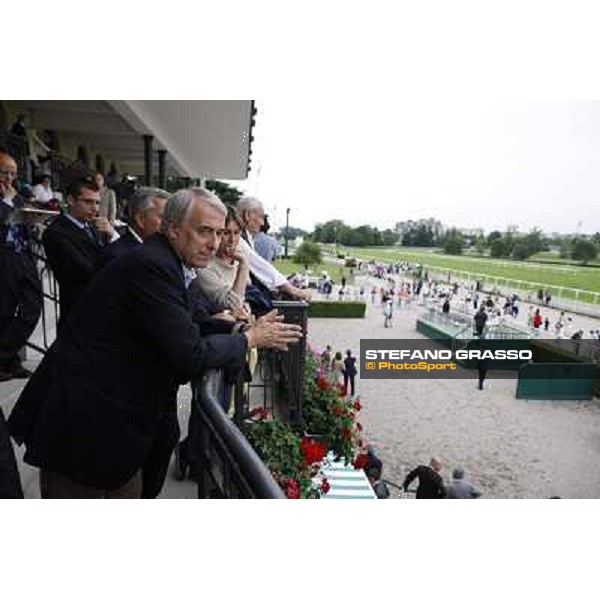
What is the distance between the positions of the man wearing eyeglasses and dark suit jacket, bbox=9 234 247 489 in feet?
3.03

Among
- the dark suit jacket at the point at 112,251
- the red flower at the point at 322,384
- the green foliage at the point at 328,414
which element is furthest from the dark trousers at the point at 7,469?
the red flower at the point at 322,384

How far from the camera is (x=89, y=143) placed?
14.0m

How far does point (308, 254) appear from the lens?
45.9 m

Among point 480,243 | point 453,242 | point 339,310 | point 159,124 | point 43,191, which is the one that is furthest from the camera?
point 339,310

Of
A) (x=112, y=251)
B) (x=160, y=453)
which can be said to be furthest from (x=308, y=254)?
(x=160, y=453)

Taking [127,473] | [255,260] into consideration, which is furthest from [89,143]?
[127,473]

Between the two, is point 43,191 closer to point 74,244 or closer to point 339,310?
point 74,244

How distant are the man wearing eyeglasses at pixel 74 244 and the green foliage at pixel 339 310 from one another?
997 inches

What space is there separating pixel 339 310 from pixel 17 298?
25.8 m

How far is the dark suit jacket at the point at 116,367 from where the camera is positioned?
1.33 meters

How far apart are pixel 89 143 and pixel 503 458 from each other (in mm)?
13432

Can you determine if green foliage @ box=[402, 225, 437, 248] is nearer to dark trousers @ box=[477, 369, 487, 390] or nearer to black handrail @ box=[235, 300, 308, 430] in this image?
dark trousers @ box=[477, 369, 487, 390]

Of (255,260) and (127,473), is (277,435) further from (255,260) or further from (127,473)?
(127,473)

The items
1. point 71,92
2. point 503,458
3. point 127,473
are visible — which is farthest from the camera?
point 503,458
